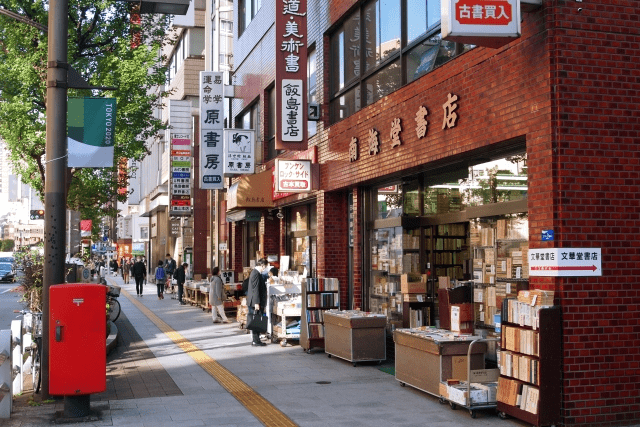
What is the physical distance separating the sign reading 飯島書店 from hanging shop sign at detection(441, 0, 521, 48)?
5015 mm

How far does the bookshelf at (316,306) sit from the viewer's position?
48.7 ft

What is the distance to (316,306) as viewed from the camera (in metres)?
15.0

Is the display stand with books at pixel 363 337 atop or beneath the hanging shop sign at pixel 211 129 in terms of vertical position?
beneath

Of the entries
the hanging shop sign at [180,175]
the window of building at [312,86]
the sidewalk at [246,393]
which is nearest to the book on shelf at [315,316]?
the sidewalk at [246,393]

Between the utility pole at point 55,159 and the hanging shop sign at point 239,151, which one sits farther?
the hanging shop sign at point 239,151

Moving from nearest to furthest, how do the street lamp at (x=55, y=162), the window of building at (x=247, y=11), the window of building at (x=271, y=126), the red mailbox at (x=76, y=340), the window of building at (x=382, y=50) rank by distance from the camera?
the red mailbox at (x=76, y=340) < the street lamp at (x=55, y=162) < the window of building at (x=382, y=50) < the window of building at (x=271, y=126) < the window of building at (x=247, y=11)

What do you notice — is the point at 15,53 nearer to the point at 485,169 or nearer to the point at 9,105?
the point at 9,105

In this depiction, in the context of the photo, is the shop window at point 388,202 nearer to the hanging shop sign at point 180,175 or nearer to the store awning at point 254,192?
the store awning at point 254,192

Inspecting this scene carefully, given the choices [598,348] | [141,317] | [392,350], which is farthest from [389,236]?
[141,317]

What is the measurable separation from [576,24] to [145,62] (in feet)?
52.1

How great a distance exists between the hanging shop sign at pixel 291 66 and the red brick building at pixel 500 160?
2.08ft

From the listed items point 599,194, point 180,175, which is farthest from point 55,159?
point 180,175

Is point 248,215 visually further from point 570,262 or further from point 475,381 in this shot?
point 570,262

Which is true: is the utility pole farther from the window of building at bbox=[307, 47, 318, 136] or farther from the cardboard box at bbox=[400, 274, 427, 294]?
the window of building at bbox=[307, 47, 318, 136]
